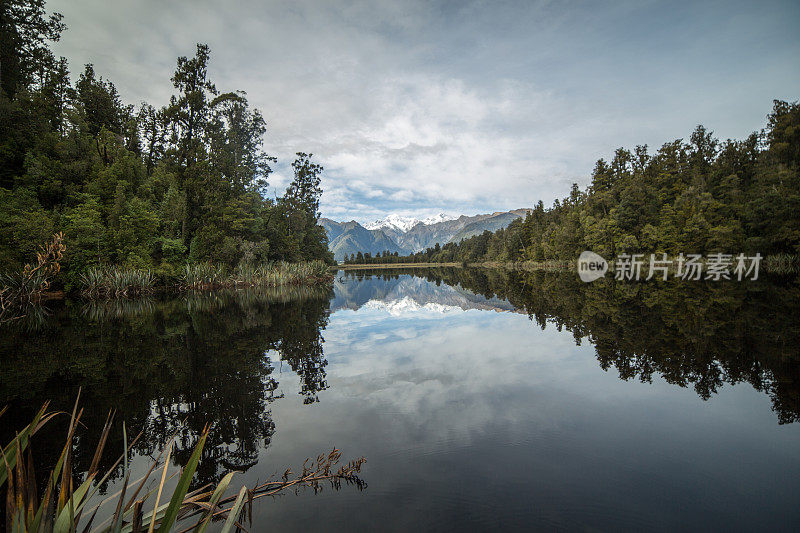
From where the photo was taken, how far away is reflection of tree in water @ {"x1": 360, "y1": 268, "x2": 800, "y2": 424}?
623cm

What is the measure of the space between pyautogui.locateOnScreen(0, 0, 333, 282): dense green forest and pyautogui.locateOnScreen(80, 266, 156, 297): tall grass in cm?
85

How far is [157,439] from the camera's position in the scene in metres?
4.37

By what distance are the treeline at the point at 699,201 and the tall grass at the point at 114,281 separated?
44446 millimetres

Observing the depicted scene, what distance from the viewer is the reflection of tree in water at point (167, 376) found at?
444 centimetres

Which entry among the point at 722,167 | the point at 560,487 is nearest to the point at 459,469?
the point at 560,487

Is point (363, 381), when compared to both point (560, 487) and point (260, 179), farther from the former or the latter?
point (260, 179)

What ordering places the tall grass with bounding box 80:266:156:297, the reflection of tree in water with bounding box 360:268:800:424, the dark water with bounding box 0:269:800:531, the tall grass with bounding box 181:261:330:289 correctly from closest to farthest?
the dark water with bounding box 0:269:800:531
the reflection of tree in water with bounding box 360:268:800:424
the tall grass with bounding box 80:266:156:297
the tall grass with bounding box 181:261:330:289

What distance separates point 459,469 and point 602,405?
2.97 metres

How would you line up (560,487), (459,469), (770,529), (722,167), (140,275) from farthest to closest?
(722,167) < (140,275) < (459,469) < (560,487) < (770,529)

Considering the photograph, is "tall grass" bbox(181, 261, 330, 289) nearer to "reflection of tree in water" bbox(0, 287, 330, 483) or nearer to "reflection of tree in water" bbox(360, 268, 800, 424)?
"reflection of tree in water" bbox(0, 287, 330, 483)

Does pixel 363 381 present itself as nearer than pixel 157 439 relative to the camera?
No
